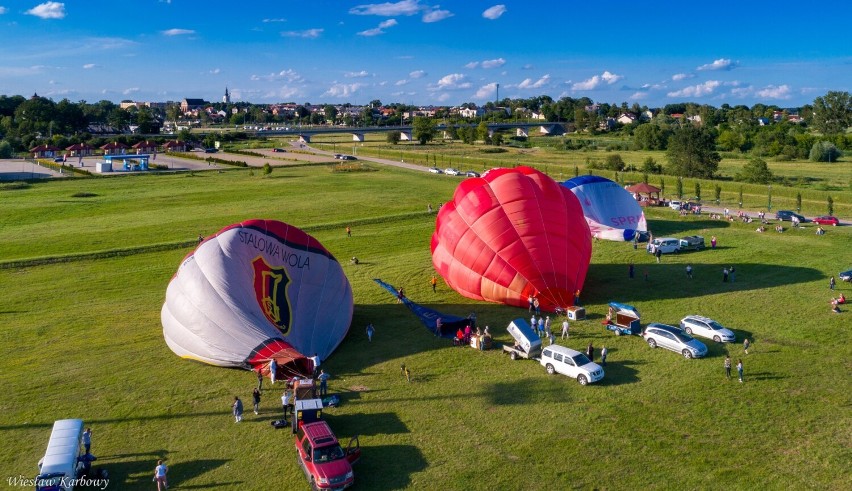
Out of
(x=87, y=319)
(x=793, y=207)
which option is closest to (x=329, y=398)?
(x=87, y=319)

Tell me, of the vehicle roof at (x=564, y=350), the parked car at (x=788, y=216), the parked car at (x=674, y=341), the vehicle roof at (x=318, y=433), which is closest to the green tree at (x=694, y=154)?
the parked car at (x=788, y=216)

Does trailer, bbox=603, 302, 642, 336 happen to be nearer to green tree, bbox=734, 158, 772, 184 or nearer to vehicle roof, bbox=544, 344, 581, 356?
vehicle roof, bbox=544, 344, 581, 356

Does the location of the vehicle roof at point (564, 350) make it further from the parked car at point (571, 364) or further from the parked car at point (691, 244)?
the parked car at point (691, 244)

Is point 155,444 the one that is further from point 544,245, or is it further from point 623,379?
point 544,245

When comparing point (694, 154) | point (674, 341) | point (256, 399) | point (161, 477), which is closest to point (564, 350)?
point (674, 341)

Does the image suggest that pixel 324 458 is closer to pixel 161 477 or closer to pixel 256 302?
pixel 161 477
